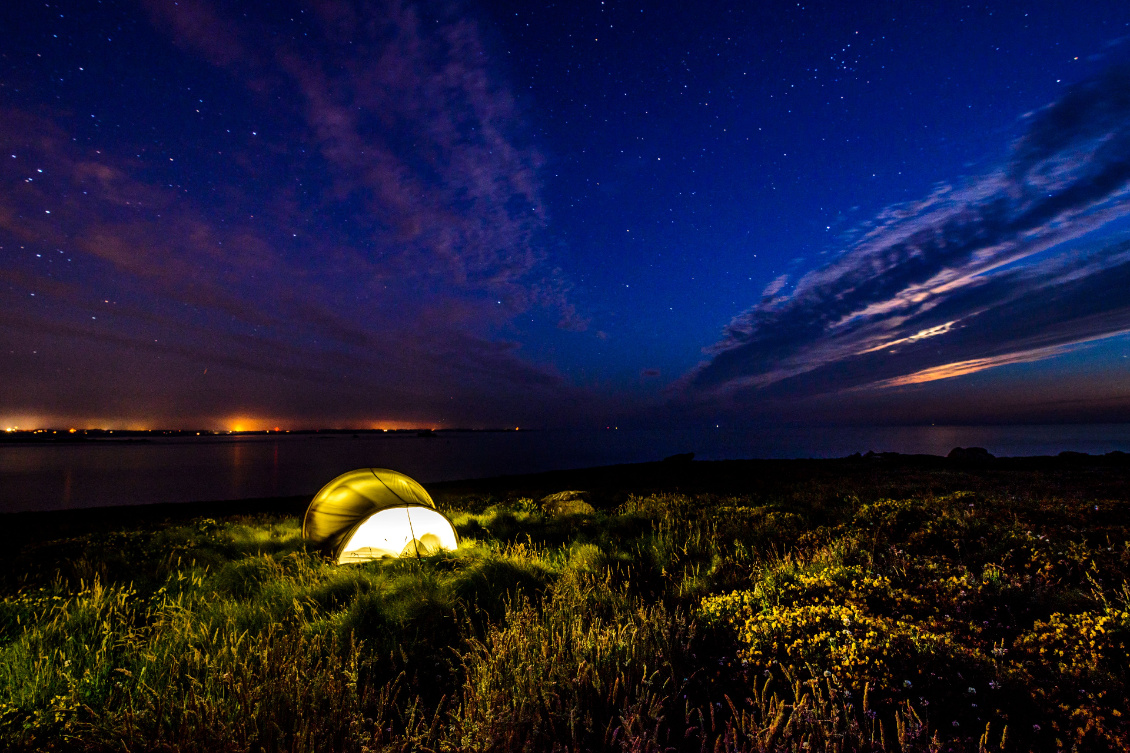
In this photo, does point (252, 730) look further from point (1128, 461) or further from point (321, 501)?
point (1128, 461)

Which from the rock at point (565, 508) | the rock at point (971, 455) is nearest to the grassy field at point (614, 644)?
the rock at point (565, 508)

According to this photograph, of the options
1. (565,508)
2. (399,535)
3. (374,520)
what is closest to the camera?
(374,520)

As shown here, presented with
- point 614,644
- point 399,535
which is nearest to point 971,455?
point 399,535

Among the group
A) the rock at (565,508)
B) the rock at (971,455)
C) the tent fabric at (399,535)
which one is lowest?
the rock at (971,455)

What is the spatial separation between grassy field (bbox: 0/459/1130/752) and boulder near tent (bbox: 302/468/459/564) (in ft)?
3.27

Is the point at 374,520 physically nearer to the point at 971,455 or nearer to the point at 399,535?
the point at 399,535

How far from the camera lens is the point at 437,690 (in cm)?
393

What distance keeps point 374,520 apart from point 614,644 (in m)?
7.00

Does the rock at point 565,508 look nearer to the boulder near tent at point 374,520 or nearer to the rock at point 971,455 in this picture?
the boulder near tent at point 374,520

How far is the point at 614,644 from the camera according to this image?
156 inches

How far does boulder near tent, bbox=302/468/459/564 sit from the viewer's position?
9.20 meters

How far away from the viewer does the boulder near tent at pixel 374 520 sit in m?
9.20

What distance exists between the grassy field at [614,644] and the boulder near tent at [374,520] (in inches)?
39.2

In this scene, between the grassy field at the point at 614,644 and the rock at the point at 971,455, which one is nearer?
the grassy field at the point at 614,644
